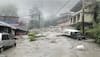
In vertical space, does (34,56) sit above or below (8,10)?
below

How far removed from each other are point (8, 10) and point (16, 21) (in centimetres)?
1516

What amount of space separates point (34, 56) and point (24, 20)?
6218 centimetres

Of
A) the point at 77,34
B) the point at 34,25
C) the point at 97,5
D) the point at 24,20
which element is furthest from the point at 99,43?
the point at 34,25

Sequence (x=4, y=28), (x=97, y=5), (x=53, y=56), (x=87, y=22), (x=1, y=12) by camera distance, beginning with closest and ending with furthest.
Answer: (x=53, y=56) → (x=4, y=28) → (x=97, y=5) → (x=87, y=22) → (x=1, y=12)

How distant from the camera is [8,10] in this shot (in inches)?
3041

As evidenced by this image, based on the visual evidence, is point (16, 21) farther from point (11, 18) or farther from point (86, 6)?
point (86, 6)

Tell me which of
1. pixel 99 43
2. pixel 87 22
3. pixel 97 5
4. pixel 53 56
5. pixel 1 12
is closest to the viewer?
pixel 53 56

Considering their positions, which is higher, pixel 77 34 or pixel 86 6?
pixel 86 6

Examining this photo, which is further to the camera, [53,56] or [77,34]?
[77,34]

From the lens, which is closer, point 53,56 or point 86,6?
point 53,56

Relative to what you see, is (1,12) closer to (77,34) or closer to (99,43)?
(77,34)

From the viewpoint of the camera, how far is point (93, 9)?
46.5 metres

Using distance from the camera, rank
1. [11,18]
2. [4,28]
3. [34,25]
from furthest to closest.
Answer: [34,25] < [11,18] < [4,28]

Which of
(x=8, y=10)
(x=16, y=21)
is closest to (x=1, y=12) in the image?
(x=8, y=10)
